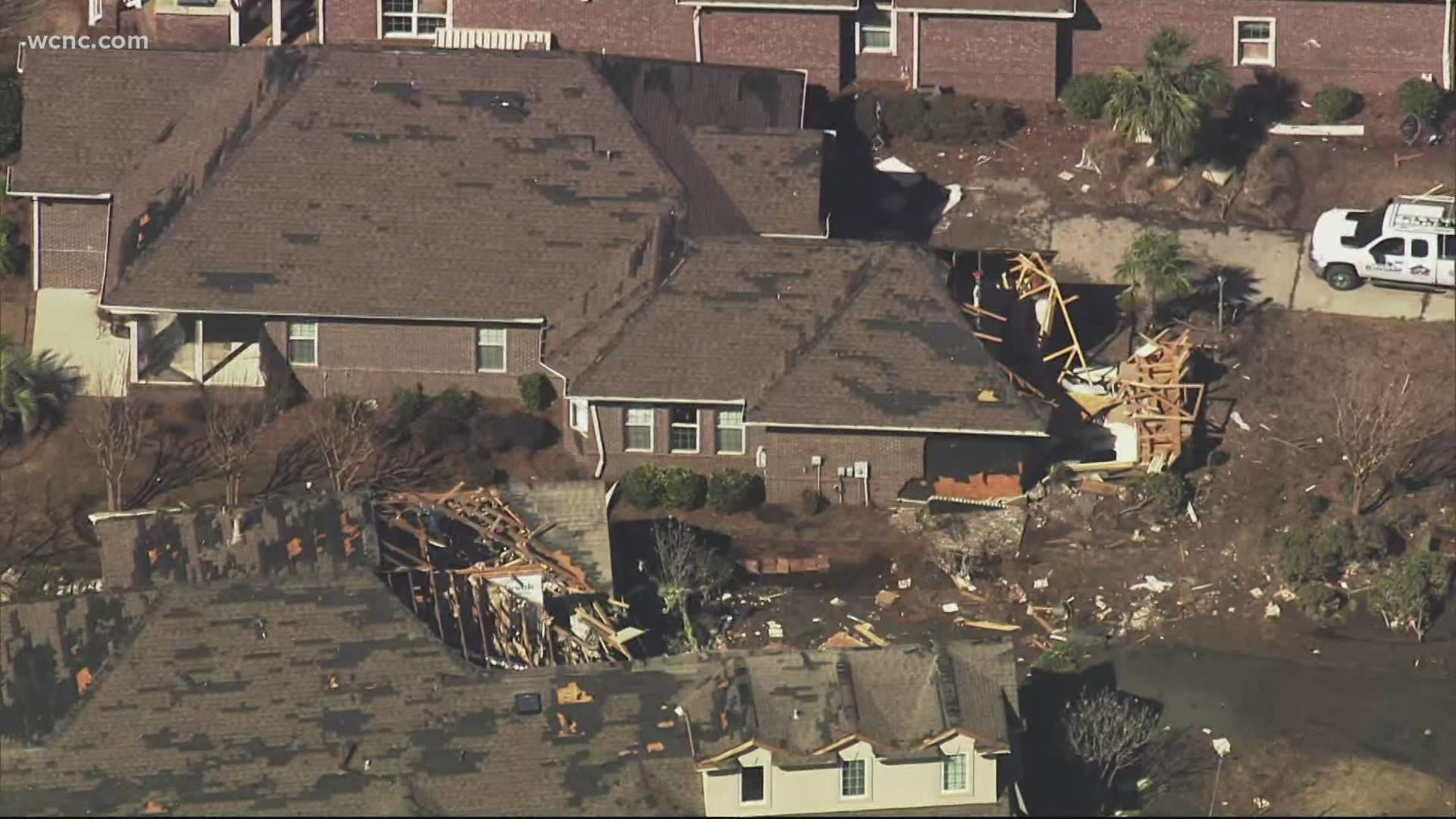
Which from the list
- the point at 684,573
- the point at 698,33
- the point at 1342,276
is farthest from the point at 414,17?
the point at 1342,276

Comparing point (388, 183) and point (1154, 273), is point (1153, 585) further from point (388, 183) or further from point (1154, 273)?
point (388, 183)

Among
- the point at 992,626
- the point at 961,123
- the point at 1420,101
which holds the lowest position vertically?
the point at 992,626

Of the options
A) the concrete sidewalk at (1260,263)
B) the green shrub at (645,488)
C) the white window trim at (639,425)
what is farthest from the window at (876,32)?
the green shrub at (645,488)

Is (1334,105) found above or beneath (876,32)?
beneath

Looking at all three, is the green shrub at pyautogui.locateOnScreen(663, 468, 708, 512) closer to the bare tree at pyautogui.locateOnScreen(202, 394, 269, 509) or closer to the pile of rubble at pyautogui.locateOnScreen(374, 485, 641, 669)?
the pile of rubble at pyautogui.locateOnScreen(374, 485, 641, 669)

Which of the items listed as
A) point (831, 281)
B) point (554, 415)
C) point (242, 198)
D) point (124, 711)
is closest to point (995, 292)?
point (831, 281)

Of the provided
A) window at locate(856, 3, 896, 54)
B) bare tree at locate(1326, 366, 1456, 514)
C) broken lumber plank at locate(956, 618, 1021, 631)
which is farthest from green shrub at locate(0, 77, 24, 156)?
bare tree at locate(1326, 366, 1456, 514)
